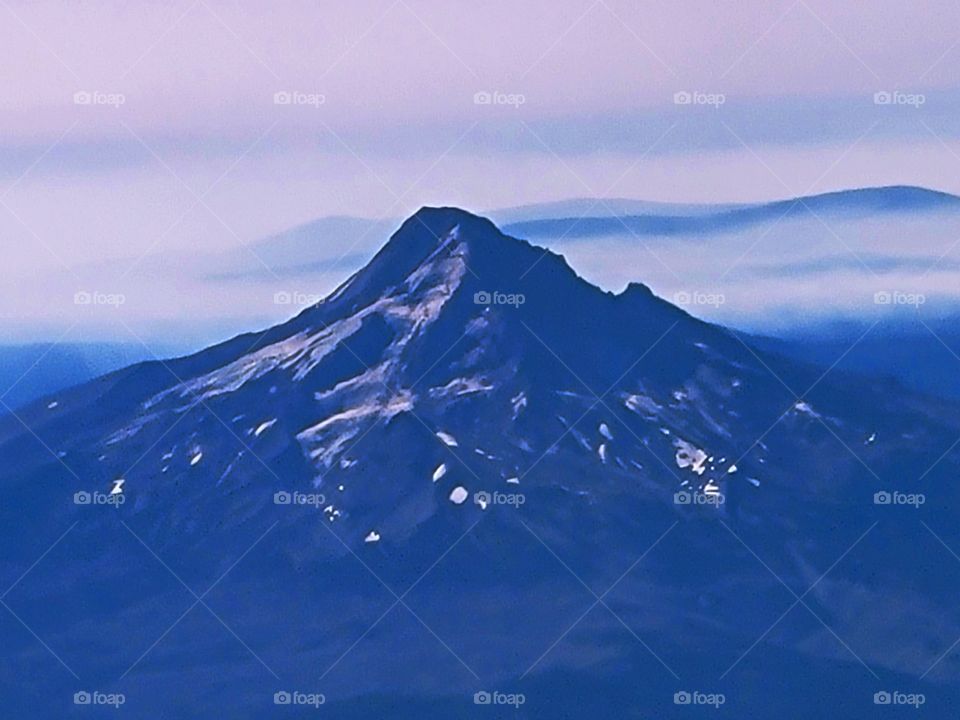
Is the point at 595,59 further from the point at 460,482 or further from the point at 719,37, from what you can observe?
the point at 460,482

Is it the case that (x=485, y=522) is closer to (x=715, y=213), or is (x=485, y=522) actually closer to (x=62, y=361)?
(x=715, y=213)

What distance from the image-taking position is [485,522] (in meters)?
3.96

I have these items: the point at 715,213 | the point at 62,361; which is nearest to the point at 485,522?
the point at 715,213

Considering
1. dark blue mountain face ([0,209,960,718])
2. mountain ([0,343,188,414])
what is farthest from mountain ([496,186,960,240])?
mountain ([0,343,188,414])

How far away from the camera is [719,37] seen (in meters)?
4.02

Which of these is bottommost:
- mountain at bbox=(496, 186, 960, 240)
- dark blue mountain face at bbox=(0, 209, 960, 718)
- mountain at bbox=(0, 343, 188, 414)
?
dark blue mountain face at bbox=(0, 209, 960, 718)

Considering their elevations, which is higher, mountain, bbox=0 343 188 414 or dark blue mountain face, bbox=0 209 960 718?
mountain, bbox=0 343 188 414

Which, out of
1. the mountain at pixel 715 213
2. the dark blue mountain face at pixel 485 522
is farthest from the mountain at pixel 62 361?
the mountain at pixel 715 213

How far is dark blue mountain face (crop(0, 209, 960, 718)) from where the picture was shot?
12.9 ft

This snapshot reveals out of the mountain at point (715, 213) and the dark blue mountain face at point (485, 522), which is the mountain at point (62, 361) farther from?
the mountain at point (715, 213)

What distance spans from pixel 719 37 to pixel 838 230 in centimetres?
56

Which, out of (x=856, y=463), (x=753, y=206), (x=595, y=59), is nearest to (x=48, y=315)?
(x=595, y=59)

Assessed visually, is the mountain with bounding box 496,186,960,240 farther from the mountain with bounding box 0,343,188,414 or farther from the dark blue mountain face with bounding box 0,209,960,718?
the mountain with bounding box 0,343,188,414

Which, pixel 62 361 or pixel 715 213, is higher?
pixel 715 213
